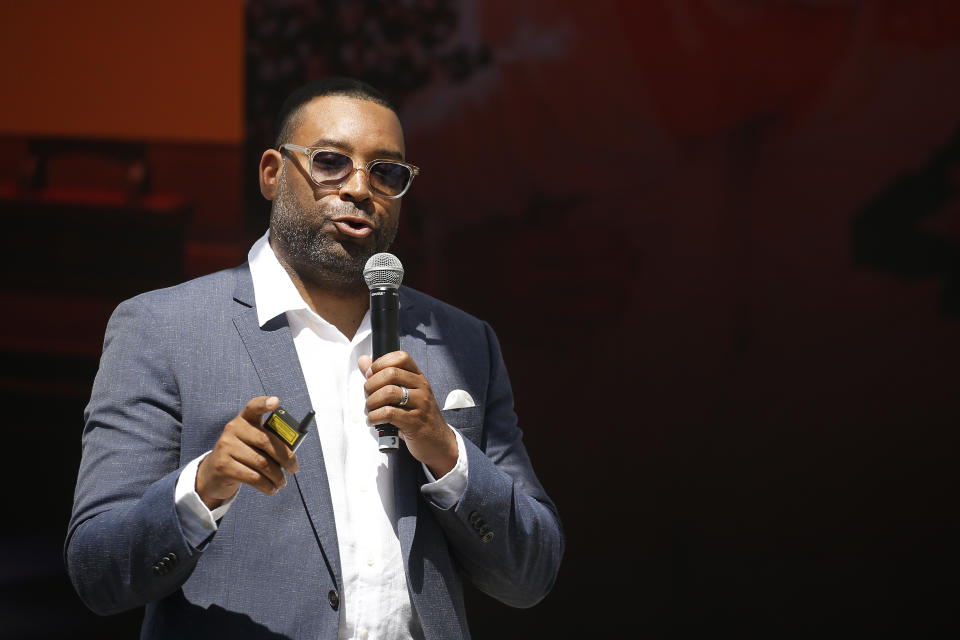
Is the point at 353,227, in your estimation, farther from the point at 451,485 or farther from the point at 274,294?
the point at 451,485

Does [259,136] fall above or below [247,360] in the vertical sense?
above

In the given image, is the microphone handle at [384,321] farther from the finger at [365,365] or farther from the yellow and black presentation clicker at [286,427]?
the yellow and black presentation clicker at [286,427]

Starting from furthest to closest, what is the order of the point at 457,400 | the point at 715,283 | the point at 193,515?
the point at 715,283, the point at 457,400, the point at 193,515

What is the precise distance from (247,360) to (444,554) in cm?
51

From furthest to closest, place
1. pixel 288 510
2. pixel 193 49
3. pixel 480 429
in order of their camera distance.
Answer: pixel 193 49 < pixel 480 429 < pixel 288 510

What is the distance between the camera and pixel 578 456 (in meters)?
4.24

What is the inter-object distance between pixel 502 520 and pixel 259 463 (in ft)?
1.73

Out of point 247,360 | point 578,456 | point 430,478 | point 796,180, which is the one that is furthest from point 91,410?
point 796,180

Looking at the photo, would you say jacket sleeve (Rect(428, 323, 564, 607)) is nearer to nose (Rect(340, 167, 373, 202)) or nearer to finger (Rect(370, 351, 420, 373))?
finger (Rect(370, 351, 420, 373))

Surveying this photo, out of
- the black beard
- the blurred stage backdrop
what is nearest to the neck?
the black beard

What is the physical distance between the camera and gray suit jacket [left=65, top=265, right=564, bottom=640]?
66.1 inches

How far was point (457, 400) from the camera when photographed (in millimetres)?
1995

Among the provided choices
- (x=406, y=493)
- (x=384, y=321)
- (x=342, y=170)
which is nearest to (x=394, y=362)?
(x=384, y=321)

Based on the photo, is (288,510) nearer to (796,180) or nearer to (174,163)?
(174,163)
